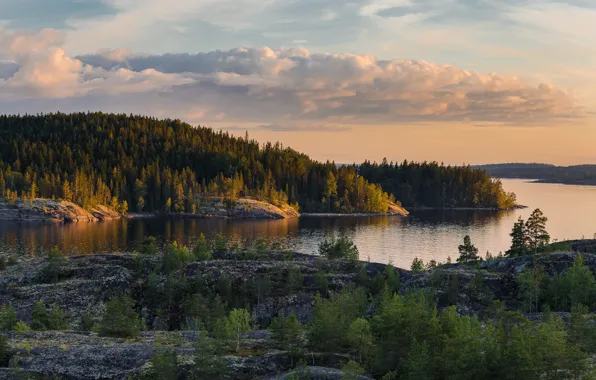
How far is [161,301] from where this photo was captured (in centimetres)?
9094

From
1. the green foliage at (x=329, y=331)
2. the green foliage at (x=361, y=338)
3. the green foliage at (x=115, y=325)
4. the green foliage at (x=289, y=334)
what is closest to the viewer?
the green foliage at (x=361, y=338)

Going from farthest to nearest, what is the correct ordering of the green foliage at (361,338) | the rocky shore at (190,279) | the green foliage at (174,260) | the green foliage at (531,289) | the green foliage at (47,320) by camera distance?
the green foliage at (174,260)
the green foliage at (531,289)
the green foliage at (47,320)
the rocky shore at (190,279)
the green foliage at (361,338)

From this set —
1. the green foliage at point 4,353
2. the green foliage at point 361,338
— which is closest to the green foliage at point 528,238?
the green foliage at point 361,338

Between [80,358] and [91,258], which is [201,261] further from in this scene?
[80,358]

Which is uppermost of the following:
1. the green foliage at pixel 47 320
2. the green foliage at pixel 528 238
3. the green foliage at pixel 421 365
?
the green foliage at pixel 528 238

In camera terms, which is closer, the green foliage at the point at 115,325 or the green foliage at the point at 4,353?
the green foliage at the point at 4,353

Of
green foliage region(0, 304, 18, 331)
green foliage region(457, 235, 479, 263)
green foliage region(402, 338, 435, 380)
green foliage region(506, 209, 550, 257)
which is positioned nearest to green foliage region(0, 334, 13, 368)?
green foliage region(0, 304, 18, 331)

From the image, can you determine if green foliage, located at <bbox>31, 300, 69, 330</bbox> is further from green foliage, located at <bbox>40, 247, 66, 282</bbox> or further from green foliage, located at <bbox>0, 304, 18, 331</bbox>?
green foliage, located at <bbox>40, 247, 66, 282</bbox>

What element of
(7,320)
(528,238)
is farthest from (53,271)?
(528,238)

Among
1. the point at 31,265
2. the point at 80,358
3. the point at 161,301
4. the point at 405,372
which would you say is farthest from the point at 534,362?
the point at 31,265

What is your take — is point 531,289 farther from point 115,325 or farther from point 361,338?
point 115,325

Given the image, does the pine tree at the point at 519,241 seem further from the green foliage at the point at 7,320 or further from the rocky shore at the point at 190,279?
the green foliage at the point at 7,320

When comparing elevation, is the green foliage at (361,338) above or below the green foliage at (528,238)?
below

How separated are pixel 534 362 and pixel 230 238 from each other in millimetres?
167442
